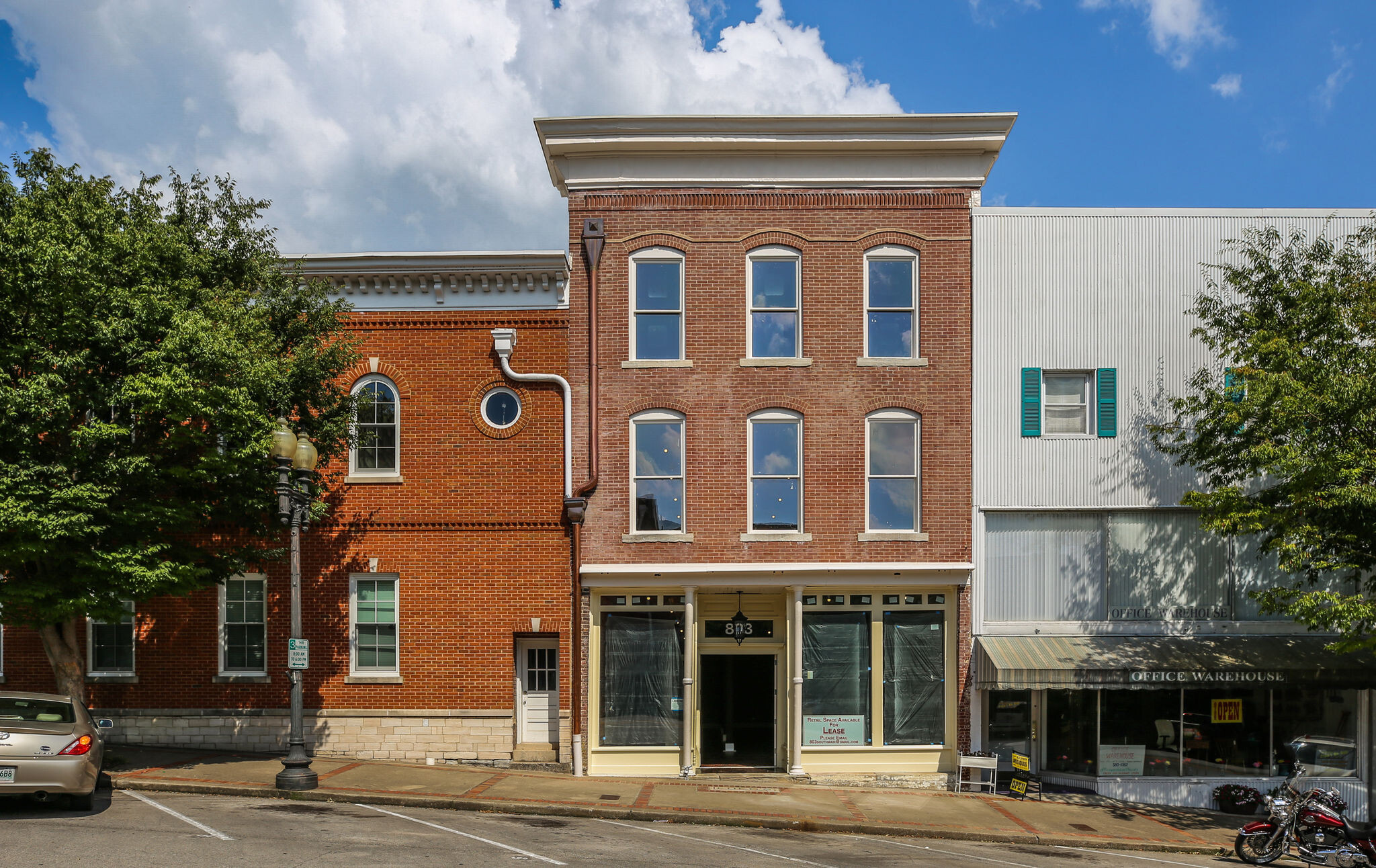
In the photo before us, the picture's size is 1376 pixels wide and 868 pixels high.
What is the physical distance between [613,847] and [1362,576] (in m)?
13.4

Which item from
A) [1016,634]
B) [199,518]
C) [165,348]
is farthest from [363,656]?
[1016,634]

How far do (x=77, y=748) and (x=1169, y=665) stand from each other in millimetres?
15449

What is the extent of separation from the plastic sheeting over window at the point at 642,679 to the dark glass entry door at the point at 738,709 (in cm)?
60

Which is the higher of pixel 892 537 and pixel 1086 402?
pixel 1086 402

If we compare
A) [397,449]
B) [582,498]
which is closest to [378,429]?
[397,449]

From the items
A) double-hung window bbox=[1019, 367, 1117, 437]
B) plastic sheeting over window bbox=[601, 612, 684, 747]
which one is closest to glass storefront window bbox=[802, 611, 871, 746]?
plastic sheeting over window bbox=[601, 612, 684, 747]

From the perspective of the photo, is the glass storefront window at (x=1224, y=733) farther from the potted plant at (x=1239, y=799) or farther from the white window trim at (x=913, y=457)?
the white window trim at (x=913, y=457)

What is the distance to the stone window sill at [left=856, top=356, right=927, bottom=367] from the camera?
56.4ft

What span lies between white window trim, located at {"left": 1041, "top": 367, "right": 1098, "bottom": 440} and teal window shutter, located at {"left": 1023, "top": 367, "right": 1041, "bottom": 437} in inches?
3.9

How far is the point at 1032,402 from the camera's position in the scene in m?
17.1

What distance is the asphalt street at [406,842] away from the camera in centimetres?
1016

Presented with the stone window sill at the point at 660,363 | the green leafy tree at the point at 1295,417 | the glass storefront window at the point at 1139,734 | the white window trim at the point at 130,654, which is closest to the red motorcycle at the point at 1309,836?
the green leafy tree at the point at 1295,417

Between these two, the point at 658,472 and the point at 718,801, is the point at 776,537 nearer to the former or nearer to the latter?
the point at 658,472

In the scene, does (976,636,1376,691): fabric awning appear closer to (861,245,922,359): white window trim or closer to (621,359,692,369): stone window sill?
(861,245,922,359): white window trim
